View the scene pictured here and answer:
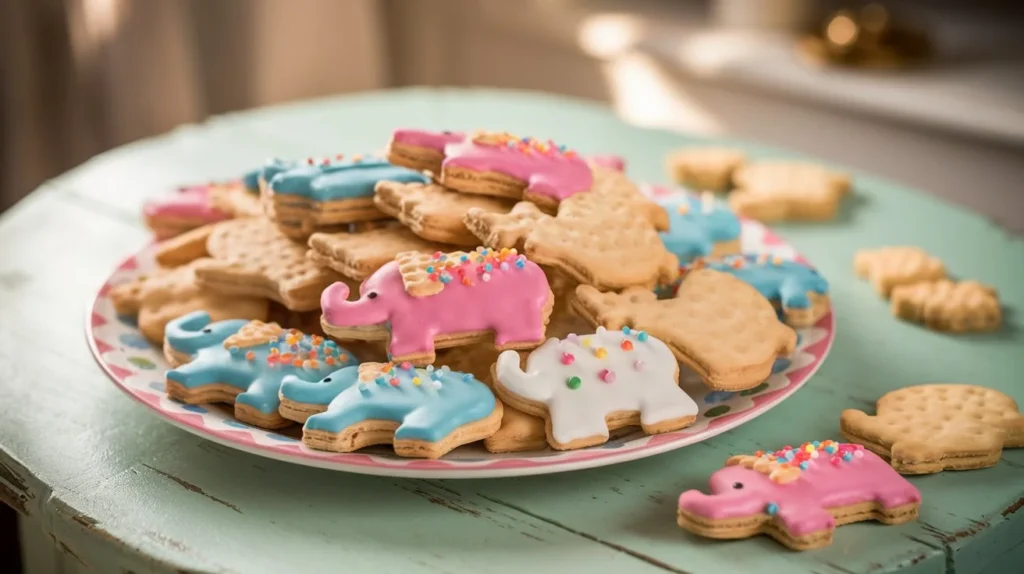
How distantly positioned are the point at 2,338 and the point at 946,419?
99 centimetres

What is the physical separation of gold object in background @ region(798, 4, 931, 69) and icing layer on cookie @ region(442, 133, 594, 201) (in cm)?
132

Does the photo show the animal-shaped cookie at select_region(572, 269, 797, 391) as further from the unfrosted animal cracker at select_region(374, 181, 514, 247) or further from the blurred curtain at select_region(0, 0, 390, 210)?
the blurred curtain at select_region(0, 0, 390, 210)

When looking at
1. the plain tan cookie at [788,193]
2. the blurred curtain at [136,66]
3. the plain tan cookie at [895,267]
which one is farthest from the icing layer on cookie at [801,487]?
the blurred curtain at [136,66]

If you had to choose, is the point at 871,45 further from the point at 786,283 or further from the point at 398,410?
the point at 398,410

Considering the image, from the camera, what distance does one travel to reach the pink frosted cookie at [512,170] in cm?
118

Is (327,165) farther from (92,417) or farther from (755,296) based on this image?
(755,296)

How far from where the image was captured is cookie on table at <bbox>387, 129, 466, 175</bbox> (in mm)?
1229

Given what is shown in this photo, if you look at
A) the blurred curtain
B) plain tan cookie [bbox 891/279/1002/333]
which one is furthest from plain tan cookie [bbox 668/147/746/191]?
the blurred curtain

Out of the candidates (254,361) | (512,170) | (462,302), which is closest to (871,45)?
(512,170)

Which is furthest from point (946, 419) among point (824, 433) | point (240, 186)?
point (240, 186)

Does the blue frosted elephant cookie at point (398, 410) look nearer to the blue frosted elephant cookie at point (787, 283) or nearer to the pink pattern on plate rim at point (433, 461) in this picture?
the pink pattern on plate rim at point (433, 461)

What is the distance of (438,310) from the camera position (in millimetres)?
1005

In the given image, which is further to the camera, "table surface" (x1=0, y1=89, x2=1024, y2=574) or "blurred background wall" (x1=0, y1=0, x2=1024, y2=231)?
"blurred background wall" (x1=0, y1=0, x2=1024, y2=231)

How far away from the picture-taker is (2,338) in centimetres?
126
